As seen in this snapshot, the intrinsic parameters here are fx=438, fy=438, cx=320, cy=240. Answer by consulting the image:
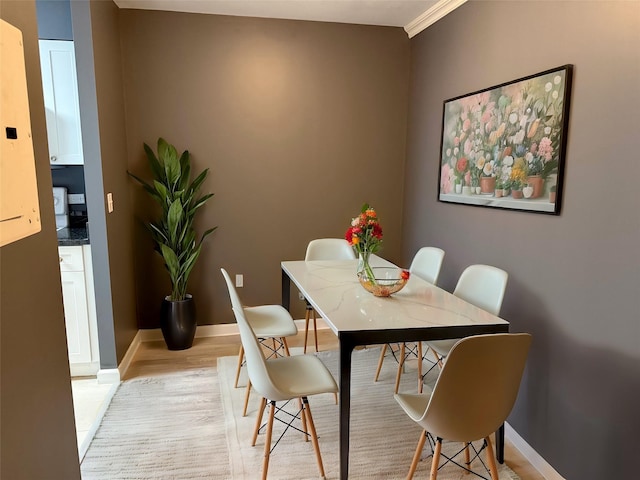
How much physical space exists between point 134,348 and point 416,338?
2472 millimetres

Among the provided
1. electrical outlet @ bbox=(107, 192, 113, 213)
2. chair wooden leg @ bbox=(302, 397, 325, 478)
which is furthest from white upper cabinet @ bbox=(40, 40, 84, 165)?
chair wooden leg @ bbox=(302, 397, 325, 478)

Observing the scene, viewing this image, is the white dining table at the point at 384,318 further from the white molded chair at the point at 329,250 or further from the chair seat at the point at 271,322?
the white molded chair at the point at 329,250

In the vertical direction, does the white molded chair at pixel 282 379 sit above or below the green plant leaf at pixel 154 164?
below

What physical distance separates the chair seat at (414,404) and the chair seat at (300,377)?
296mm

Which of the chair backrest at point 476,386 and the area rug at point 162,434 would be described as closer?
the chair backrest at point 476,386

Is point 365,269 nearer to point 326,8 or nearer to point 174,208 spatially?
point 174,208

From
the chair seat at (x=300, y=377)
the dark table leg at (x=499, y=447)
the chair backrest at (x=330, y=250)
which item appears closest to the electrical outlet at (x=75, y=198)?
the chair backrest at (x=330, y=250)

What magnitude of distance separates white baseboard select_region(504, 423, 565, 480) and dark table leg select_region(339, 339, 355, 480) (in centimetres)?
102

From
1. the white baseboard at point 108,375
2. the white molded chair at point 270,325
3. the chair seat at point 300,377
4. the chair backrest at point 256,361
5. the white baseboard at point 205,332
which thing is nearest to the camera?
the chair backrest at point 256,361

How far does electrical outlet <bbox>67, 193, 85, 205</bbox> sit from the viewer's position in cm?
333

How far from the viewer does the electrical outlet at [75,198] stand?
3.33m

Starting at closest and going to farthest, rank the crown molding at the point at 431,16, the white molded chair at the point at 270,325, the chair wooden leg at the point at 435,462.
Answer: the chair wooden leg at the point at 435,462
the white molded chair at the point at 270,325
the crown molding at the point at 431,16

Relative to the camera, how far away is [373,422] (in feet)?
8.23

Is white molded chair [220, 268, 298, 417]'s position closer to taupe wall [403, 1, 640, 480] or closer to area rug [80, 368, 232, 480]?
area rug [80, 368, 232, 480]
